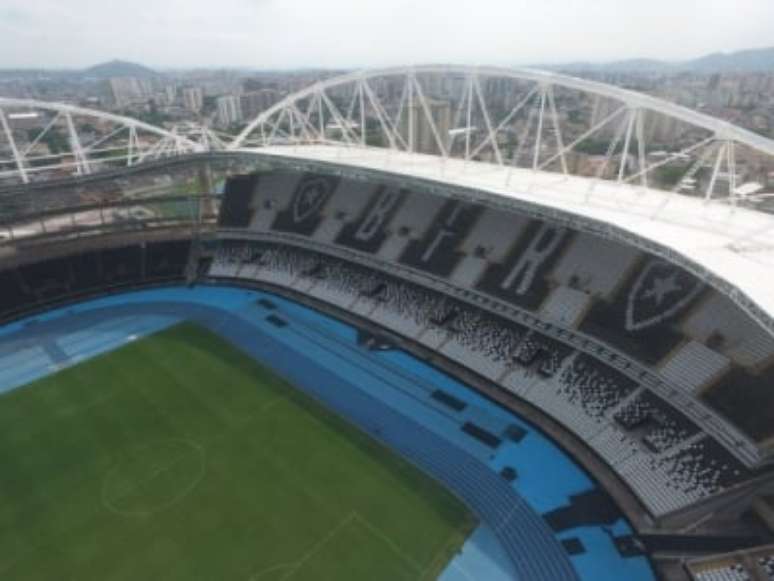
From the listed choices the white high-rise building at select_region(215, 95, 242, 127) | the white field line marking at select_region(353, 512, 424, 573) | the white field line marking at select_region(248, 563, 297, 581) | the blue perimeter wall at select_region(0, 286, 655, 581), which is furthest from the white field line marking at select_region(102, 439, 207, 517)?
the white high-rise building at select_region(215, 95, 242, 127)

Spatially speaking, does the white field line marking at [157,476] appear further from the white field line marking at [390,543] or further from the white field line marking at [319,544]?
the white field line marking at [390,543]

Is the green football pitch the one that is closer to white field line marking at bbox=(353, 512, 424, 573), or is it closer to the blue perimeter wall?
white field line marking at bbox=(353, 512, 424, 573)

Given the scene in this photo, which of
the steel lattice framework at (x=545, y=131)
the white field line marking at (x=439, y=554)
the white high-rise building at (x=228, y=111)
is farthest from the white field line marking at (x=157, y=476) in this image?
the white high-rise building at (x=228, y=111)

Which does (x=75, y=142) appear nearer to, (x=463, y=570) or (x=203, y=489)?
(x=203, y=489)

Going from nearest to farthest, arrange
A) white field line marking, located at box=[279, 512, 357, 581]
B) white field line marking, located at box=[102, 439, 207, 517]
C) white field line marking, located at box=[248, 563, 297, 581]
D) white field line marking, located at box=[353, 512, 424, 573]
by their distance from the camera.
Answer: white field line marking, located at box=[248, 563, 297, 581]
white field line marking, located at box=[279, 512, 357, 581]
white field line marking, located at box=[353, 512, 424, 573]
white field line marking, located at box=[102, 439, 207, 517]

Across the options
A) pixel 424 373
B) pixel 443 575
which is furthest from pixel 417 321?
pixel 443 575
